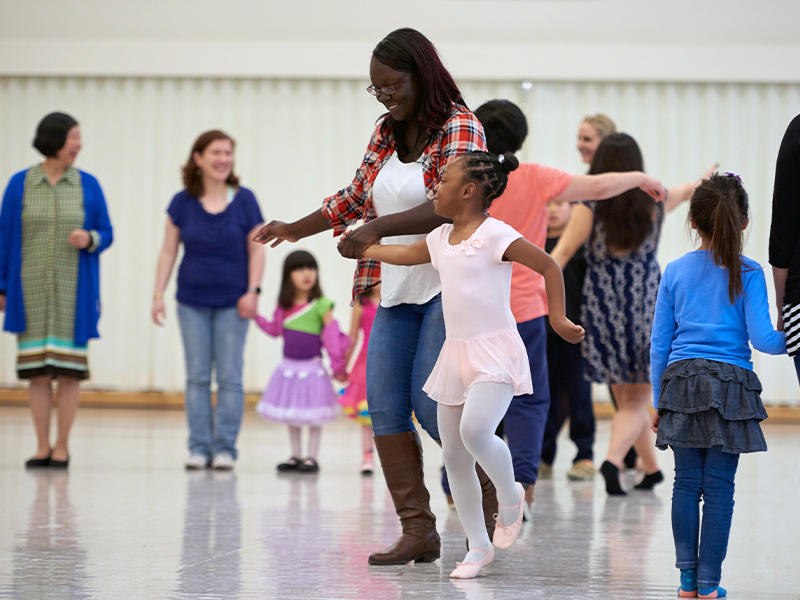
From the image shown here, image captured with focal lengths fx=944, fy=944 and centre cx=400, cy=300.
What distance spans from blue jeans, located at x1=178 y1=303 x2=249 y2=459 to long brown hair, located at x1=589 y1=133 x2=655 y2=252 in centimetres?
189

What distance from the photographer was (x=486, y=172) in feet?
7.57

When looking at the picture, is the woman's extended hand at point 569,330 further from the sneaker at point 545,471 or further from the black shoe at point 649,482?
the sneaker at point 545,471

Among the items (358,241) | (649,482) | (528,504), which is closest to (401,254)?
(358,241)

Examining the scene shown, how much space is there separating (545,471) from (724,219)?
2647 mm

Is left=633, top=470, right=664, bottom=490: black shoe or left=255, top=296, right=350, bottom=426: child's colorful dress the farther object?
left=255, top=296, right=350, bottom=426: child's colorful dress

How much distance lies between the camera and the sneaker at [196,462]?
4.61 m

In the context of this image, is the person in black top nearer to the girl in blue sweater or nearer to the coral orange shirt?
the girl in blue sweater

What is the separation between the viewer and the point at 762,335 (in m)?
2.15

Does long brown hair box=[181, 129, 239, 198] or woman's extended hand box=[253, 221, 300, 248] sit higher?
long brown hair box=[181, 129, 239, 198]

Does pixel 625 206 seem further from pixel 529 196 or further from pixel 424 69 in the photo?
pixel 424 69

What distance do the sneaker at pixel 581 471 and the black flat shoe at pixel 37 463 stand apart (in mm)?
2481

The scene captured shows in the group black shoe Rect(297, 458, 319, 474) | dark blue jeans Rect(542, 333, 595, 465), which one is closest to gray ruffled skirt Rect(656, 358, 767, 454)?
dark blue jeans Rect(542, 333, 595, 465)

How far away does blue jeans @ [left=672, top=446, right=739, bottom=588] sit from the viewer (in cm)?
217

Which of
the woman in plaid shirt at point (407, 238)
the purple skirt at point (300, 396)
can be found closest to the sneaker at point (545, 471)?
the purple skirt at point (300, 396)
